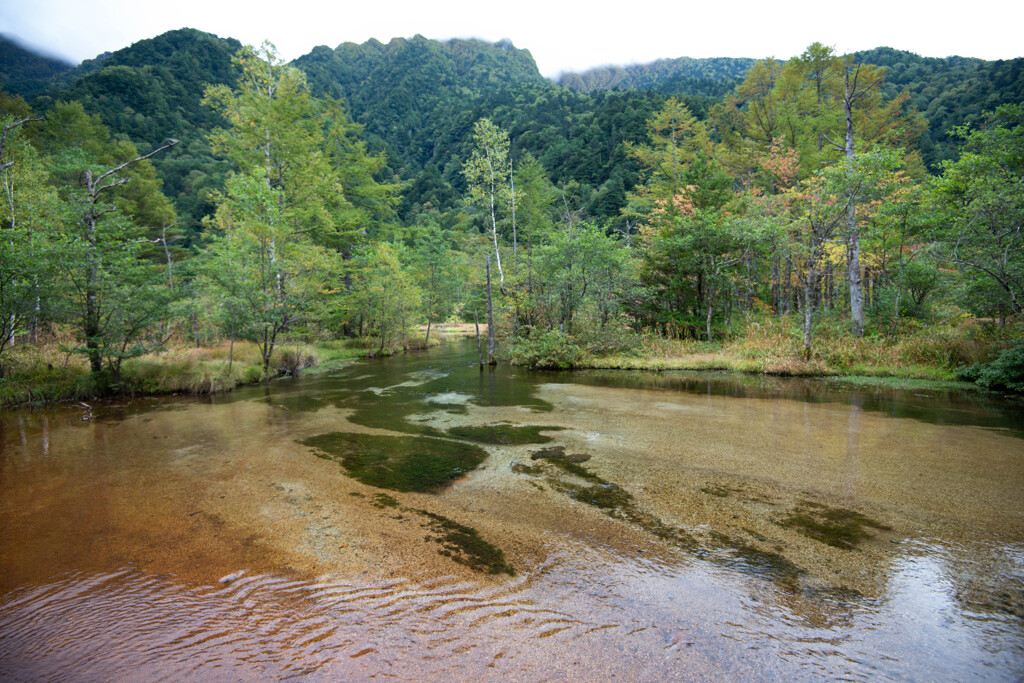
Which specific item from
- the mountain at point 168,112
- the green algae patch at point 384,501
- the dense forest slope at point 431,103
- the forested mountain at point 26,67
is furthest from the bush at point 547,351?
the forested mountain at point 26,67

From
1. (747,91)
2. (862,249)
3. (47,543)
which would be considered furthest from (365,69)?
(47,543)

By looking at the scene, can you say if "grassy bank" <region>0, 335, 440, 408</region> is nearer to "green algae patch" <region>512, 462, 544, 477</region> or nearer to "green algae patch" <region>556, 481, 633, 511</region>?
"green algae patch" <region>512, 462, 544, 477</region>

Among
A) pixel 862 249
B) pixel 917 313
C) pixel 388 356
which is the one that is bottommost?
pixel 388 356

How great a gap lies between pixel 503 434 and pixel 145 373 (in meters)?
10.8

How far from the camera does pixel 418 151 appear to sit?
92.8 metres

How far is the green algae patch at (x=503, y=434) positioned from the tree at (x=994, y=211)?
968 centimetres

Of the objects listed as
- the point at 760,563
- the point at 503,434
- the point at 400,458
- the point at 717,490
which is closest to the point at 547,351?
the point at 503,434

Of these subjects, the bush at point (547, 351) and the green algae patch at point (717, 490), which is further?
the bush at point (547, 351)

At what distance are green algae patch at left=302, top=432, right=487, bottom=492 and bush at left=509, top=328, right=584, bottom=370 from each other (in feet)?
33.1

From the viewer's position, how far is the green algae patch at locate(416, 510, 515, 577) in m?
3.16

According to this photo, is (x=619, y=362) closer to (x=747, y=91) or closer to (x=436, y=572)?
(x=436, y=572)

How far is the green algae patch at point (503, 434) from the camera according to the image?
21.9ft

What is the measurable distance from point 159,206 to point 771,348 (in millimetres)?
40688

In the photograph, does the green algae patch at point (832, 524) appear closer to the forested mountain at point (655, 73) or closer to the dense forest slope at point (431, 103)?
the dense forest slope at point (431, 103)
